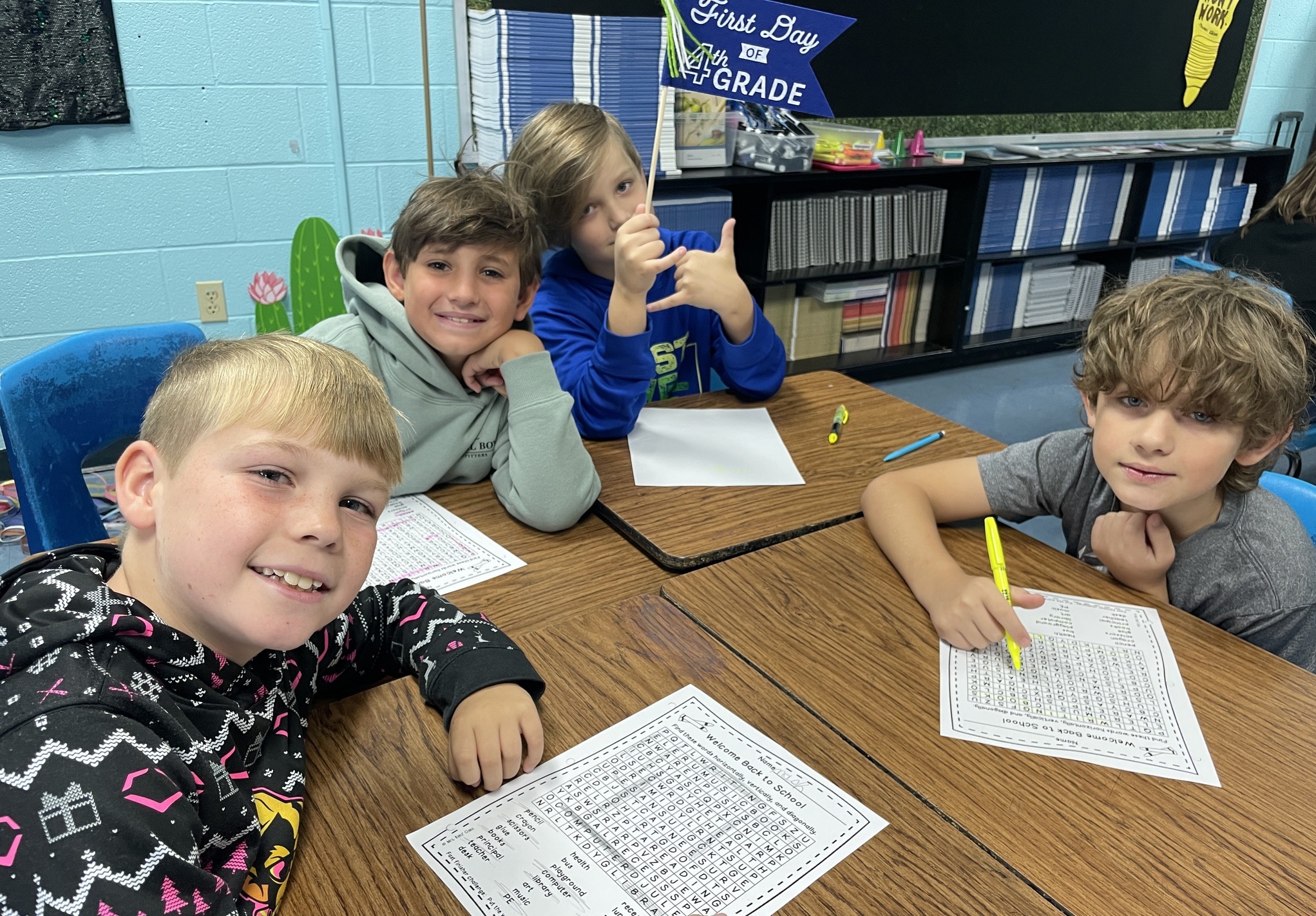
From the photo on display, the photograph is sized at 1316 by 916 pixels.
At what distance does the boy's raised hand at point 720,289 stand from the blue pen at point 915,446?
0.40 metres

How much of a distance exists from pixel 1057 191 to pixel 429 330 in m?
3.69

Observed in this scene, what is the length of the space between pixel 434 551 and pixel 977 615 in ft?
2.31

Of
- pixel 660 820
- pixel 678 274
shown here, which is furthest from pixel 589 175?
pixel 660 820

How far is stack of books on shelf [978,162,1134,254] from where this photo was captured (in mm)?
4023

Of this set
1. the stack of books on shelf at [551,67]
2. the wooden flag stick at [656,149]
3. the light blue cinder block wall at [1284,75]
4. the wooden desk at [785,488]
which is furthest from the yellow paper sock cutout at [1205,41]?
the wooden flag stick at [656,149]

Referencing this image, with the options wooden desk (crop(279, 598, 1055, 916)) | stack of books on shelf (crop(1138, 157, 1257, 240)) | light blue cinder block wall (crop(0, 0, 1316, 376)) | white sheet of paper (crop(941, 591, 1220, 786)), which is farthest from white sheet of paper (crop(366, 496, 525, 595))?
stack of books on shelf (crop(1138, 157, 1257, 240))

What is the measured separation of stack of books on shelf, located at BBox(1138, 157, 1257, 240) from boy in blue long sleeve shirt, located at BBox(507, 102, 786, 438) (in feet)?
11.8

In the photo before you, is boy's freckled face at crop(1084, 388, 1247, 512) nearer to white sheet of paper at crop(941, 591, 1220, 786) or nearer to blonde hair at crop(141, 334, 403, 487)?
white sheet of paper at crop(941, 591, 1220, 786)

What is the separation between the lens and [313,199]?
2.92 m

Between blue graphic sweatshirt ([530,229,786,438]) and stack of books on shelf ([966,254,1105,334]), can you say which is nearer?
blue graphic sweatshirt ([530,229,786,438])

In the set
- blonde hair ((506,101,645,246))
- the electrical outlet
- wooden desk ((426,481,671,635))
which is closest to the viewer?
wooden desk ((426,481,671,635))

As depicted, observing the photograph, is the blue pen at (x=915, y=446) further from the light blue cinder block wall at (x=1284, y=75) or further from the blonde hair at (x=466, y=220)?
the light blue cinder block wall at (x=1284, y=75)

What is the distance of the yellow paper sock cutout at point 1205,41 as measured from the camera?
453cm

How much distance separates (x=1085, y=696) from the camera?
93cm
